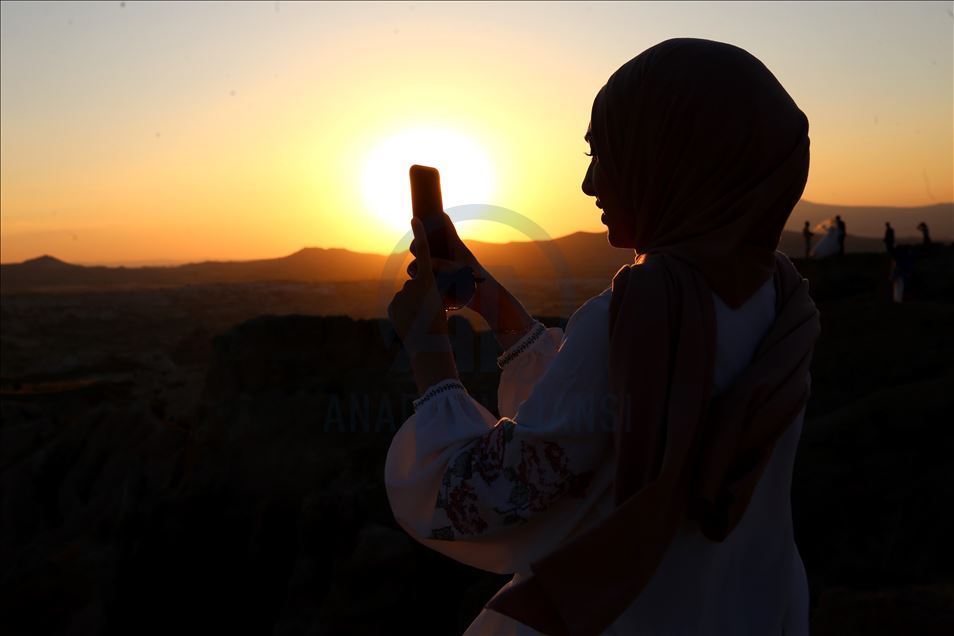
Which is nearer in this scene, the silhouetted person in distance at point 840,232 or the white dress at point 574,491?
the white dress at point 574,491

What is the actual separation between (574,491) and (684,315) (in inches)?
12.5

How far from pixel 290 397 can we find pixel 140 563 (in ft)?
7.56

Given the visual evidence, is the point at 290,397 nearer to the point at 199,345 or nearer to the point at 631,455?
the point at 631,455


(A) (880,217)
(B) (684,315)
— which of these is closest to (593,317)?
(B) (684,315)

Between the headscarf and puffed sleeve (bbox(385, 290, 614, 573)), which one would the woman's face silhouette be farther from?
puffed sleeve (bbox(385, 290, 614, 573))

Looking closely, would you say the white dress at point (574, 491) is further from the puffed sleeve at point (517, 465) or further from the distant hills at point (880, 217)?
the distant hills at point (880, 217)

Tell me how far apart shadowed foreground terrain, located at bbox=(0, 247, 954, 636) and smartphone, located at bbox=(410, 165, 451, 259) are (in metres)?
0.48

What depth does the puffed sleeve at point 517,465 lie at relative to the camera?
3.99 feet

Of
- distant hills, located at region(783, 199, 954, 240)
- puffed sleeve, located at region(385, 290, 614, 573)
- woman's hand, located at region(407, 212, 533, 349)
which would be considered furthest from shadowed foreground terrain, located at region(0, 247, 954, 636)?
distant hills, located at region(783, 199, 954, 240)

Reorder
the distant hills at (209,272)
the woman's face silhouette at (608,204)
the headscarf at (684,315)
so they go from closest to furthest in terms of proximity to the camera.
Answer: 1. the headscarf at (684,315)
2. the woman's face silhouette at (608,204)
3. the distant hills at (209,272)

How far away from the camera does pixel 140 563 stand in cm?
759

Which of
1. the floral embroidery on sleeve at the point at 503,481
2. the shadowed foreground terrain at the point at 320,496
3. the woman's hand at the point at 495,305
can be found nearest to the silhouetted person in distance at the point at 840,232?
the shadowed foreground terrain at the point at 320,496

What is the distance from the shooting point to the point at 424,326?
56.4 inches

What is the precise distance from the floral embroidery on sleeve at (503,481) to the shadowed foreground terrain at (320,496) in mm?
787
